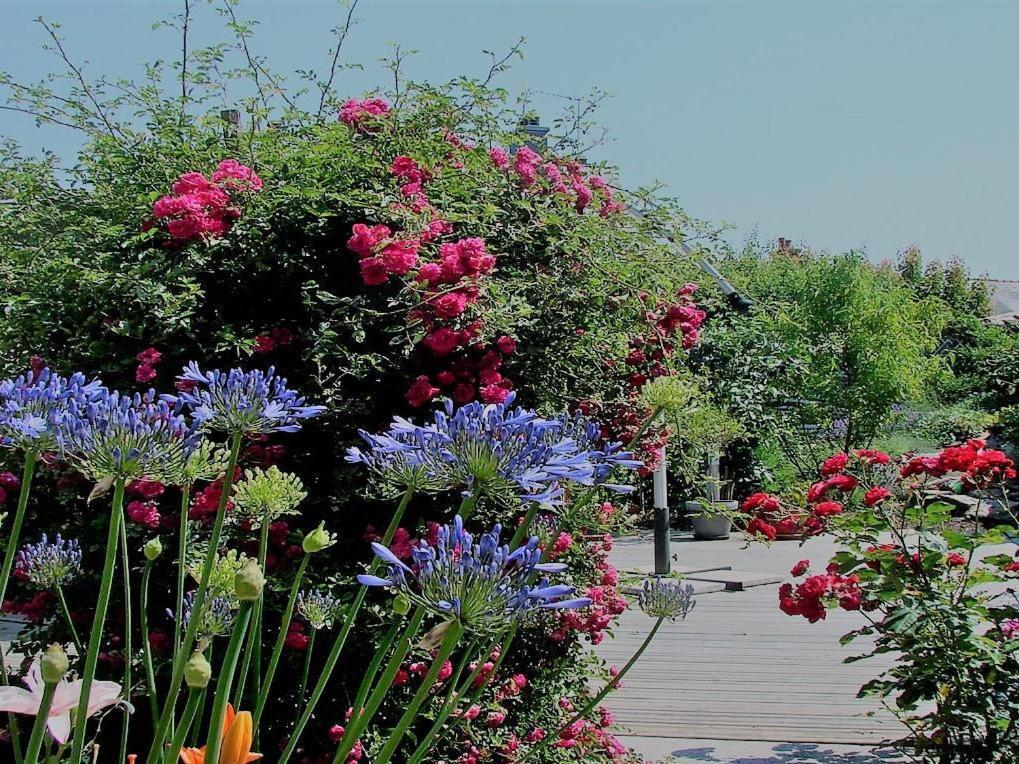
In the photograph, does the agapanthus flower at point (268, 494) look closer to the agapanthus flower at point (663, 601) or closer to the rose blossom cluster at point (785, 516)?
the agapanthus flower at point (663, 601)

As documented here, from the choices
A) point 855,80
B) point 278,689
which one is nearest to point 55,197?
point 278,689

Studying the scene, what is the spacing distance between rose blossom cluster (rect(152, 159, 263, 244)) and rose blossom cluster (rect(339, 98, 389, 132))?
40cm

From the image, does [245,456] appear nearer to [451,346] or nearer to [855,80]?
[451,346]

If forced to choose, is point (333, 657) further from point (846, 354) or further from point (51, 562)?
point (846, 354)

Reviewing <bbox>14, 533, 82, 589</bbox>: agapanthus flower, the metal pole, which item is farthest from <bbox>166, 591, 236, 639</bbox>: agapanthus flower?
the metal pole

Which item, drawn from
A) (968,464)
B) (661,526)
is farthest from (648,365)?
(661,526)

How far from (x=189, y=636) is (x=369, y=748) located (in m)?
2.16

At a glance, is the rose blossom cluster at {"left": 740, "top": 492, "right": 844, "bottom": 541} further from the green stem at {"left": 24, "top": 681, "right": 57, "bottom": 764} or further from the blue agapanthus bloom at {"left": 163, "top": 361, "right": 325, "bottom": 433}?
the green stem at {"left": 24, "top": 681, "right": 57, "bottom": 764}

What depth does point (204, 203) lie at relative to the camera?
322 centimetres

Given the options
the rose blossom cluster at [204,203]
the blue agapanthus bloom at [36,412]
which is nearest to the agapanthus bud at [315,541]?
the blue agapanthus bloom at [36,412]

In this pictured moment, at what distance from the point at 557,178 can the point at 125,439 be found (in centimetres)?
287

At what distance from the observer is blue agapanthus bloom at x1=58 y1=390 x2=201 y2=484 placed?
102 centimetres

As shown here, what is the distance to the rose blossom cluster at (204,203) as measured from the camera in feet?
10.5

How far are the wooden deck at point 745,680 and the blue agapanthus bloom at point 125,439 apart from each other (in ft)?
A: 11.2
